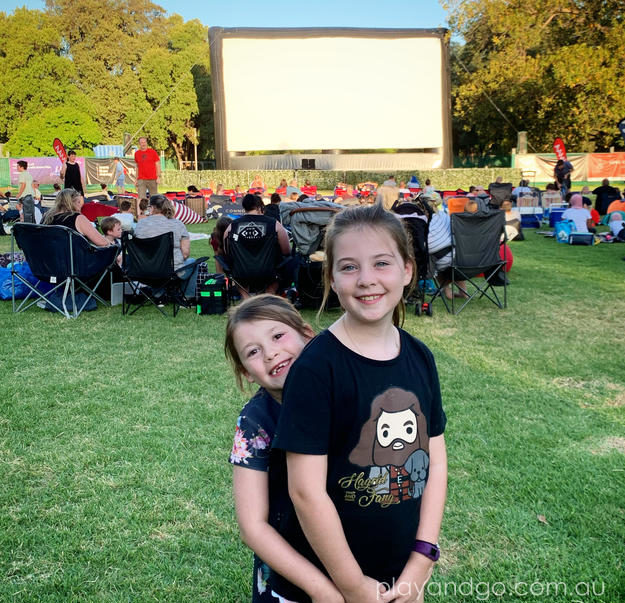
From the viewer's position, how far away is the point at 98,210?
1207 centimetres

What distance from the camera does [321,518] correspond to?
128 centimetres

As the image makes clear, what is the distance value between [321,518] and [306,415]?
0.67ft

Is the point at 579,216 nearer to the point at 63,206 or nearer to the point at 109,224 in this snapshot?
the point at 109,224

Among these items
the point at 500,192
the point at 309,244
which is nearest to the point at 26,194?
the point at 309,244

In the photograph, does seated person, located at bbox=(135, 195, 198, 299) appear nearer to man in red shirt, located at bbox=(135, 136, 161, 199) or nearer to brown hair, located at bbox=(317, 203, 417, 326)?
brown hair, located at bbox=(317, 203, 417, 326)

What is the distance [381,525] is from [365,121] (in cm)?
3736

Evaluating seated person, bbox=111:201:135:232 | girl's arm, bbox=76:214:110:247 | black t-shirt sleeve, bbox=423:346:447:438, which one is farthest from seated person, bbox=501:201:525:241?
black t-shirt sleeve, bbox=423:346:447:438

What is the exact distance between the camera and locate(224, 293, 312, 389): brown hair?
1.53 meters

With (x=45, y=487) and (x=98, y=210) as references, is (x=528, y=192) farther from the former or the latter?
(x=45, y=487)

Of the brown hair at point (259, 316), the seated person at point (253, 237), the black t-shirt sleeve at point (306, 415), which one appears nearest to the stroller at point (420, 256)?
the seated person at point (253, 237)

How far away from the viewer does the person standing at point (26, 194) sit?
1199 centimetres

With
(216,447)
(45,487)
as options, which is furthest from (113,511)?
(216,447)

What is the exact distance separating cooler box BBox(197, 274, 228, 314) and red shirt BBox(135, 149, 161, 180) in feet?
26.8

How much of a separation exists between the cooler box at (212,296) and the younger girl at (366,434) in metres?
5.59
